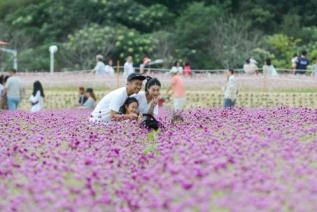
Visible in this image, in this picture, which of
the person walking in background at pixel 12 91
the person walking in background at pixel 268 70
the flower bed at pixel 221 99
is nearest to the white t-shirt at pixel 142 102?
the person walking in background at pixel 12 91

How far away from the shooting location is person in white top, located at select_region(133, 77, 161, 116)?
454 inches

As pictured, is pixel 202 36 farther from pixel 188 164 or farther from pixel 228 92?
pixel 188 164

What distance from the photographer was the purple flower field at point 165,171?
→ 5.47 m

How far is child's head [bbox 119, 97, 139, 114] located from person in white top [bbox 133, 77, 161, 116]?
0.33 feet

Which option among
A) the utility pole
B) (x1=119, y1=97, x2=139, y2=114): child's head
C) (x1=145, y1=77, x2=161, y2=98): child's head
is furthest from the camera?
the utility pole

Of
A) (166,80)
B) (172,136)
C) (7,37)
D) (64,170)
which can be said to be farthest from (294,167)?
(7,37)

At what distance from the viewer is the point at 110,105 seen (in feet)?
38.5

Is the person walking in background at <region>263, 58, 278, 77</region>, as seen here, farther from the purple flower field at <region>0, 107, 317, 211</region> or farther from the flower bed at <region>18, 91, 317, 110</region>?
the purple flower field at <region>0, 107, 317, 211</region>

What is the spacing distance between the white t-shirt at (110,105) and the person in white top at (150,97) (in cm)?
19

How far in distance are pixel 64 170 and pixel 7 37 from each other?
3963 cm

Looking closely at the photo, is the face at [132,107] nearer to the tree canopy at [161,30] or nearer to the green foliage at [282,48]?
the tree canopy at [161,30]

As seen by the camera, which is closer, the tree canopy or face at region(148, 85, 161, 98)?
face at region(148, 85, 161, 98)

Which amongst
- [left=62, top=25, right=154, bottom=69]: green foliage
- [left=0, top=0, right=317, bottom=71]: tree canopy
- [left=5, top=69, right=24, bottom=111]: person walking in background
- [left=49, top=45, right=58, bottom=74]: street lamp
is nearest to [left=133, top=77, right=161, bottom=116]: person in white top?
[left=5, top=69, right=24, bottom=111]: person walking in background

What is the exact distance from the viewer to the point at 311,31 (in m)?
43.4
